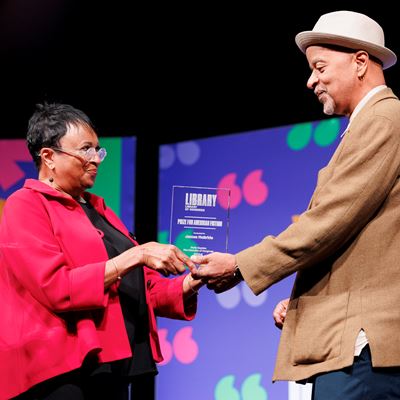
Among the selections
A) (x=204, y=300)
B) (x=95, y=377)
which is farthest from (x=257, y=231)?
(x=95, y=377)

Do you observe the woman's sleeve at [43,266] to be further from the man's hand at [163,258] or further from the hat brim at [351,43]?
the hat brim at [351,43]

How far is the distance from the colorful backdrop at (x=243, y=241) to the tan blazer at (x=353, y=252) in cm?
174

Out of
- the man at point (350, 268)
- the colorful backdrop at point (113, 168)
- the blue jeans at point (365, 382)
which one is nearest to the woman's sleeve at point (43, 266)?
the man at point (350, 268)

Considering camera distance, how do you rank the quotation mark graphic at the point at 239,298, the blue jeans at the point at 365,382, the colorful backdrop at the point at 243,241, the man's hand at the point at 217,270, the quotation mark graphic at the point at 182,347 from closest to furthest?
the blue jeans at the point at 365,382, the man's hand at the point at 217,270, the colorful backdrop at the point at 243,241, the quotation mark graphic at the point at 239,298, the quotation mark graphic at the point at 182,347

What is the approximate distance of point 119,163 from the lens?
446 cm

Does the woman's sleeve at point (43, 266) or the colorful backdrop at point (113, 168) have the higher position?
the colorful backdrop at point (113, 168)

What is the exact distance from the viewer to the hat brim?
212 centimetres

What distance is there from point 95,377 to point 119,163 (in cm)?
236

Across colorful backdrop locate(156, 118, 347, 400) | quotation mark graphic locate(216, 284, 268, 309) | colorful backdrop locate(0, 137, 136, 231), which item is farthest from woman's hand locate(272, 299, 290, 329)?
colorful backdrop locate(0, 137, 136, 231)

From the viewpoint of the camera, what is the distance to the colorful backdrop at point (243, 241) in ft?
12.7

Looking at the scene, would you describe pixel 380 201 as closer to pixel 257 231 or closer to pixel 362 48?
pixel 362 48

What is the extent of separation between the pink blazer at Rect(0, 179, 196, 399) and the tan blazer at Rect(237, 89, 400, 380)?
0.55 meters

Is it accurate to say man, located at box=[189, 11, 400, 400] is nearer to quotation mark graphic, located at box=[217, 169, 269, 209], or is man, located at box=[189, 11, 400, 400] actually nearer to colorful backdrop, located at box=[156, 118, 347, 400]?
colorful backdrop, located at box=[156, 118, 347, 400]

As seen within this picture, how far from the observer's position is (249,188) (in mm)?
4105
